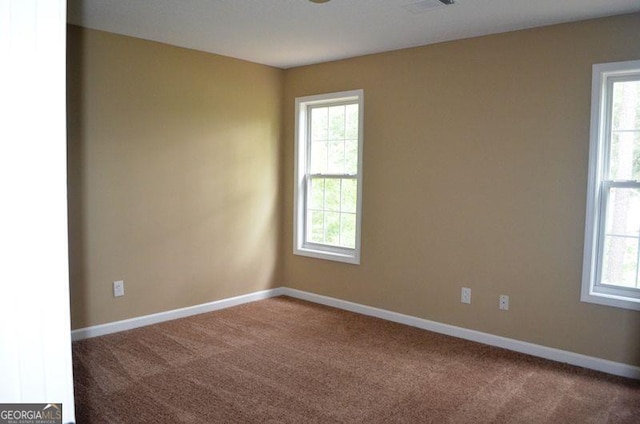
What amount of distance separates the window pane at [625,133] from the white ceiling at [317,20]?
20.6 inches

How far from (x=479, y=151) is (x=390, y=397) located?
2056mm

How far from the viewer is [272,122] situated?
514cm

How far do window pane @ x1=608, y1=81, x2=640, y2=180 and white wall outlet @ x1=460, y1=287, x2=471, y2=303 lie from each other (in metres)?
1.36

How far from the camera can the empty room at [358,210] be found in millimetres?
3076

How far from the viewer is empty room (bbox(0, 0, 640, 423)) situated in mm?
3076

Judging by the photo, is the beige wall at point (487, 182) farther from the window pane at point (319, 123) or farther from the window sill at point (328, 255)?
the window pane at point (319, 123)

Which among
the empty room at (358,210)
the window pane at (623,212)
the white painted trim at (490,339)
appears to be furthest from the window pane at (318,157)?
the window pane at (623,212)

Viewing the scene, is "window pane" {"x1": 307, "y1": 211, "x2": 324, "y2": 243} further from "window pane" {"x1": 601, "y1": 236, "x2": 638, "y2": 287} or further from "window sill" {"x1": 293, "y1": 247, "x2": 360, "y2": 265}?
"window pane" {"x1": 601, "y1": 236, "x2": 638, "y2": 287}

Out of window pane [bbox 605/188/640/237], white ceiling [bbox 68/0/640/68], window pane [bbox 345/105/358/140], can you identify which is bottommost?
window pane [bbox 605/188/640/237]

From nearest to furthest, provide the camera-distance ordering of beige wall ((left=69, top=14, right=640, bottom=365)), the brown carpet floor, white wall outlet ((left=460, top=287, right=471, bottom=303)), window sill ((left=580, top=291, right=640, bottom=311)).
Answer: the brown carpet floor < window sill ((left=580, top=291, right=640, bottom=311)) < beige wall ((left=69, top=14, right=640, bottom=365)) < white wall outlet ((left=460, top=287, right=471, bottom=303))

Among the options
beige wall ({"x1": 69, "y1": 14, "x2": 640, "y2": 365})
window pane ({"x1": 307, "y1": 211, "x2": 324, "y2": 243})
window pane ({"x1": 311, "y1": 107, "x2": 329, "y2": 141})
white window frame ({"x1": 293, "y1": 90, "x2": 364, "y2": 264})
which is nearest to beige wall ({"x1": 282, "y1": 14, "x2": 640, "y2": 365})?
beige wall ({"x1": 69, "y1": 14, "x2": 640, "y2": 365})

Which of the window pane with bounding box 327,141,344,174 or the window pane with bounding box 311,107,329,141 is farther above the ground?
the window pane with bounding box 311,107,329,141

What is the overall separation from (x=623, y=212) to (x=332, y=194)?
2592mm

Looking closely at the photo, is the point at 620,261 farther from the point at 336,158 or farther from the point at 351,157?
the point at 336,158
